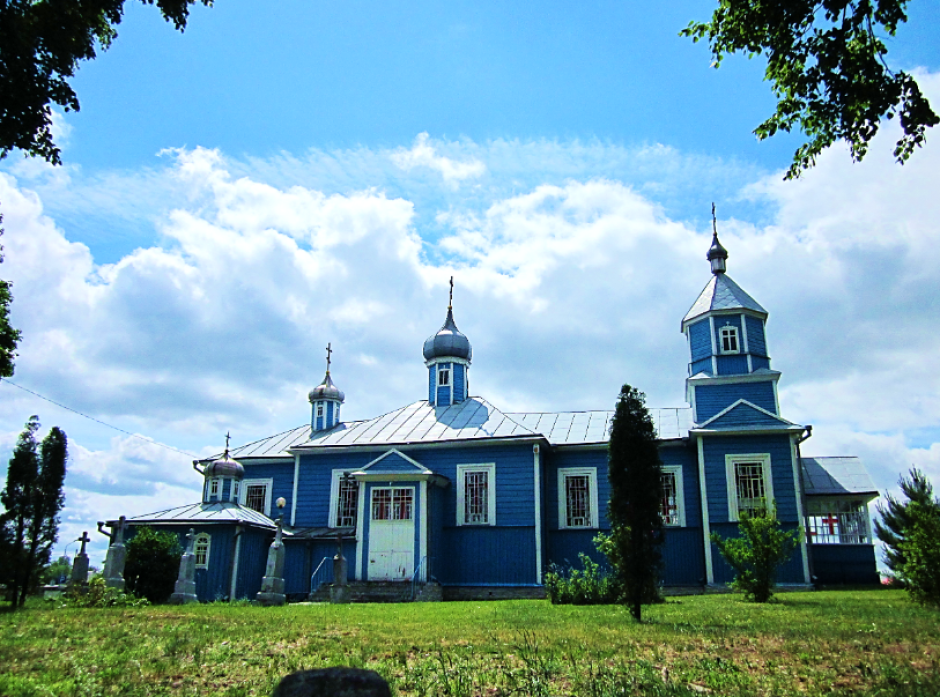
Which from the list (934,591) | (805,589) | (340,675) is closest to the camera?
(340,675)

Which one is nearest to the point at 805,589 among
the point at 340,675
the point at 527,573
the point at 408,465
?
the point at 527,573

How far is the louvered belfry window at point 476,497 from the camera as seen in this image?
2308 centimetres

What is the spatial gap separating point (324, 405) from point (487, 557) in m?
8.90

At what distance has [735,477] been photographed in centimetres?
2164

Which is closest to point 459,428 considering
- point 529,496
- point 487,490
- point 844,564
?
point 487,490

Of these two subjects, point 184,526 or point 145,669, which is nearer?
point 145,669

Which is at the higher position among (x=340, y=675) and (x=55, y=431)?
(x=55, y=431)

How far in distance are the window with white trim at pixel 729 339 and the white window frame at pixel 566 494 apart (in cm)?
542

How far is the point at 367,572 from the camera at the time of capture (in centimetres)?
2177

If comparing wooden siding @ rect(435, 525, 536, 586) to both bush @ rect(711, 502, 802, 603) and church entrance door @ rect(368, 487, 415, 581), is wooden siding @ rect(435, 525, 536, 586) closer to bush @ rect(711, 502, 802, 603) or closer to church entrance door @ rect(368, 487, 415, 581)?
church entrance door @ rect(368, 487, 415, 581)

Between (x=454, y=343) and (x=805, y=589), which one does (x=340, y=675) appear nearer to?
(x=805, y=589)

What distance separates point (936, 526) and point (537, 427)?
1449cm

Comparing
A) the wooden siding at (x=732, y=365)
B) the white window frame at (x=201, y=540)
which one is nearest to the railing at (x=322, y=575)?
the white window frame at (x=201, y=540)

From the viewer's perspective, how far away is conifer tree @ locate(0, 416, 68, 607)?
16500 millimetres
